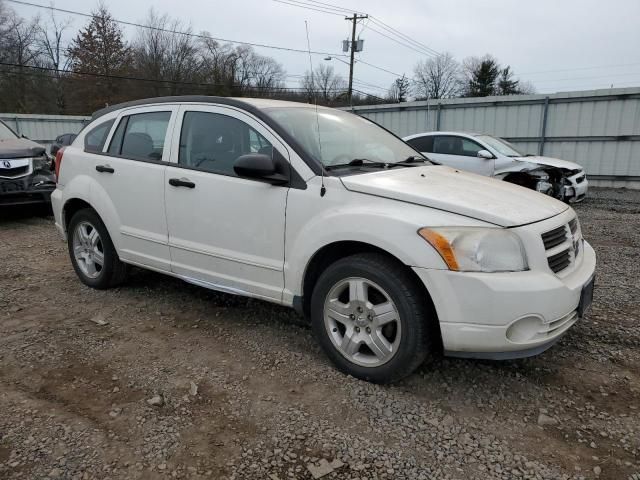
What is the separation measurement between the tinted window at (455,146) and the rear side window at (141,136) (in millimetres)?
7287

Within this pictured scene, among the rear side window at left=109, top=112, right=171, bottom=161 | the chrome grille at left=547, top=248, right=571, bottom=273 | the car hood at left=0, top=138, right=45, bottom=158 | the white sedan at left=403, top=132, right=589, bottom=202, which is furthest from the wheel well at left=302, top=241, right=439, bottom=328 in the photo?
the white sedan at left=403, top=132, right=589, bottom=202

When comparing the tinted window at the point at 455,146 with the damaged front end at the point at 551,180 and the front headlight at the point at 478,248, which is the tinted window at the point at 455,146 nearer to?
the damaged front end at the point at 551,180

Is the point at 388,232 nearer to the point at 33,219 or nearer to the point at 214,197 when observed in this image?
the point at 214,197

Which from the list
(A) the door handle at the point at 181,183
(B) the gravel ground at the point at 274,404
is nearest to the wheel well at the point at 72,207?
(B) the gravel ground at the point at 274,404

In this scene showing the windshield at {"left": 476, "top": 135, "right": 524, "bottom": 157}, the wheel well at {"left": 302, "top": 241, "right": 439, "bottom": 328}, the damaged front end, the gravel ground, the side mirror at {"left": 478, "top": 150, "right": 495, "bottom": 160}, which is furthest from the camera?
the windshield at {"left": 476, "top": 135, "right": 524, "bottom": 157}

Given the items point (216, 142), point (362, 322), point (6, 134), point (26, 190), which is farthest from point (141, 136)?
point (6, 134)

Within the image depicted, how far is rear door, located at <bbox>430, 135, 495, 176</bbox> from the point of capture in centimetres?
952

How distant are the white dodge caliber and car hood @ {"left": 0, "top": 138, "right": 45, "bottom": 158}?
434cm

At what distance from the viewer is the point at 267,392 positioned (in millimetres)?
2854

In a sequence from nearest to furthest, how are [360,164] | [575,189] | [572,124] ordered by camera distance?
1. [360,164]
2. [575,189]
3. [572,124]

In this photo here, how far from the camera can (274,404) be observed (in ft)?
8.96

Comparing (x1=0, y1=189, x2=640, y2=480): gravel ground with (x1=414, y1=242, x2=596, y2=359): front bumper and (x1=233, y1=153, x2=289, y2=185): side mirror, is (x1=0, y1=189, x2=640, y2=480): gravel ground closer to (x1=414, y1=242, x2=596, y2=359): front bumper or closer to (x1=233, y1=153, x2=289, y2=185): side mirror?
(x1=414, y1=242, x2=596, y2=359): front bumper

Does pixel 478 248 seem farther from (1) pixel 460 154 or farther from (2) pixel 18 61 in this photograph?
(2) pixel 18 61

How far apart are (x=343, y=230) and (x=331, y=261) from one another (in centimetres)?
32
